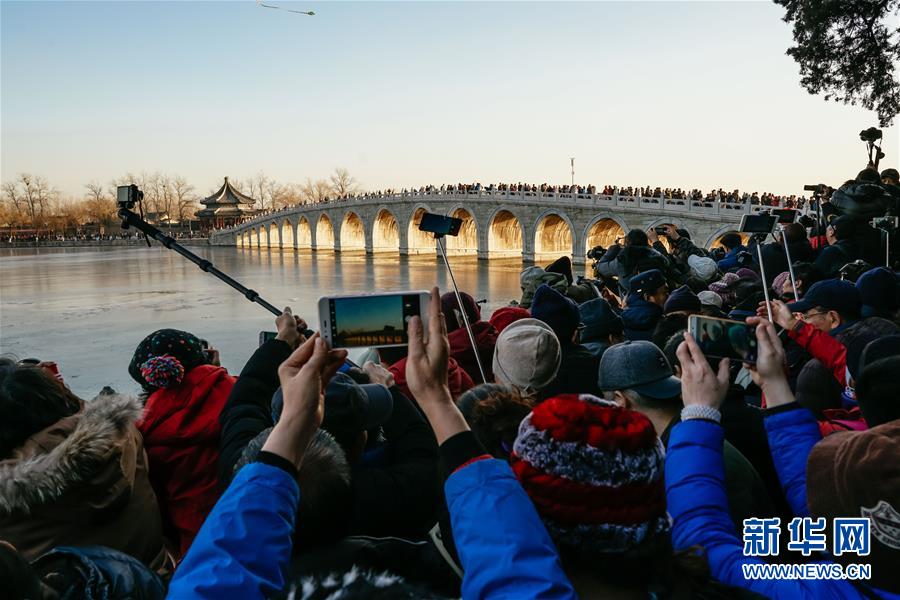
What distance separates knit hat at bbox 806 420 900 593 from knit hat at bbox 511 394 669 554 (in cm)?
33

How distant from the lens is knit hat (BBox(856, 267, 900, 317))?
9.52 feet

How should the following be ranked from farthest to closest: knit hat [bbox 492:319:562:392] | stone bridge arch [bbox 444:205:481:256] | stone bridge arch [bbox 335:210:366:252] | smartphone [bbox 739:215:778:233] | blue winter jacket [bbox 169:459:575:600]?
1. stone bridge arch [bbox 335:210:366:252]
2. stone bridge arch [bbox 444:205:481:256]
3. smartphone [bbox 739:215:778:233]
4. knit hat [bbox 492:319:562:392]
5. blue winter jacket [bbox 169:459:575:600]

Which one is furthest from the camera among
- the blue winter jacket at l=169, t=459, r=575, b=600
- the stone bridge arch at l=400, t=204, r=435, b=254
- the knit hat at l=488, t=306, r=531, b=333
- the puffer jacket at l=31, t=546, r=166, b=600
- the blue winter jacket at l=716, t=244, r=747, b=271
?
the stone bridge arch at l=400, t=204, r=435, b=254

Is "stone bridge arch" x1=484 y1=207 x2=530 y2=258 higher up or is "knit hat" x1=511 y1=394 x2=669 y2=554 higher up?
"stone bridge arch" x1=484 y1=207 x2=530 y2=258

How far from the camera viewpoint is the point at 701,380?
129 cm

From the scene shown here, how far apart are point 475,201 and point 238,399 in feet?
101

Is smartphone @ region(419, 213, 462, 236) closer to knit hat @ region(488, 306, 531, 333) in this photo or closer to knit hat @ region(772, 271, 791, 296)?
knit hat @ region(488, 306, 531, 333)

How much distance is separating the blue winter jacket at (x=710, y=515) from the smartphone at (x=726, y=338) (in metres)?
0.25

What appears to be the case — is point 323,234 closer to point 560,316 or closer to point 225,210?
point 225,210

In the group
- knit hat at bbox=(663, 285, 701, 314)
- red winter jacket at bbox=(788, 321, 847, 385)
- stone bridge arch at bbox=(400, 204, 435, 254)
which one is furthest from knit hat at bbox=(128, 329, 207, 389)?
stone bridge arch at bbox=(400, 204, 435, 254)

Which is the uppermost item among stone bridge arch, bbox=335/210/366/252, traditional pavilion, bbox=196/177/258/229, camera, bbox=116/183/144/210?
traditional pavilion, bbox=196/177/258/229

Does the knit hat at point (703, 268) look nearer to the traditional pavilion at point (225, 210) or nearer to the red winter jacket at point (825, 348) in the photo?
the red winter jacket at point (825, 348)

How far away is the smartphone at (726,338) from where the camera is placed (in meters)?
1.38

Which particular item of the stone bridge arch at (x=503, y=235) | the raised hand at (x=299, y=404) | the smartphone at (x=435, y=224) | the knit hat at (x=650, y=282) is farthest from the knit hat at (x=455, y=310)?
the stone bridge arch at (x=503, y=235)
